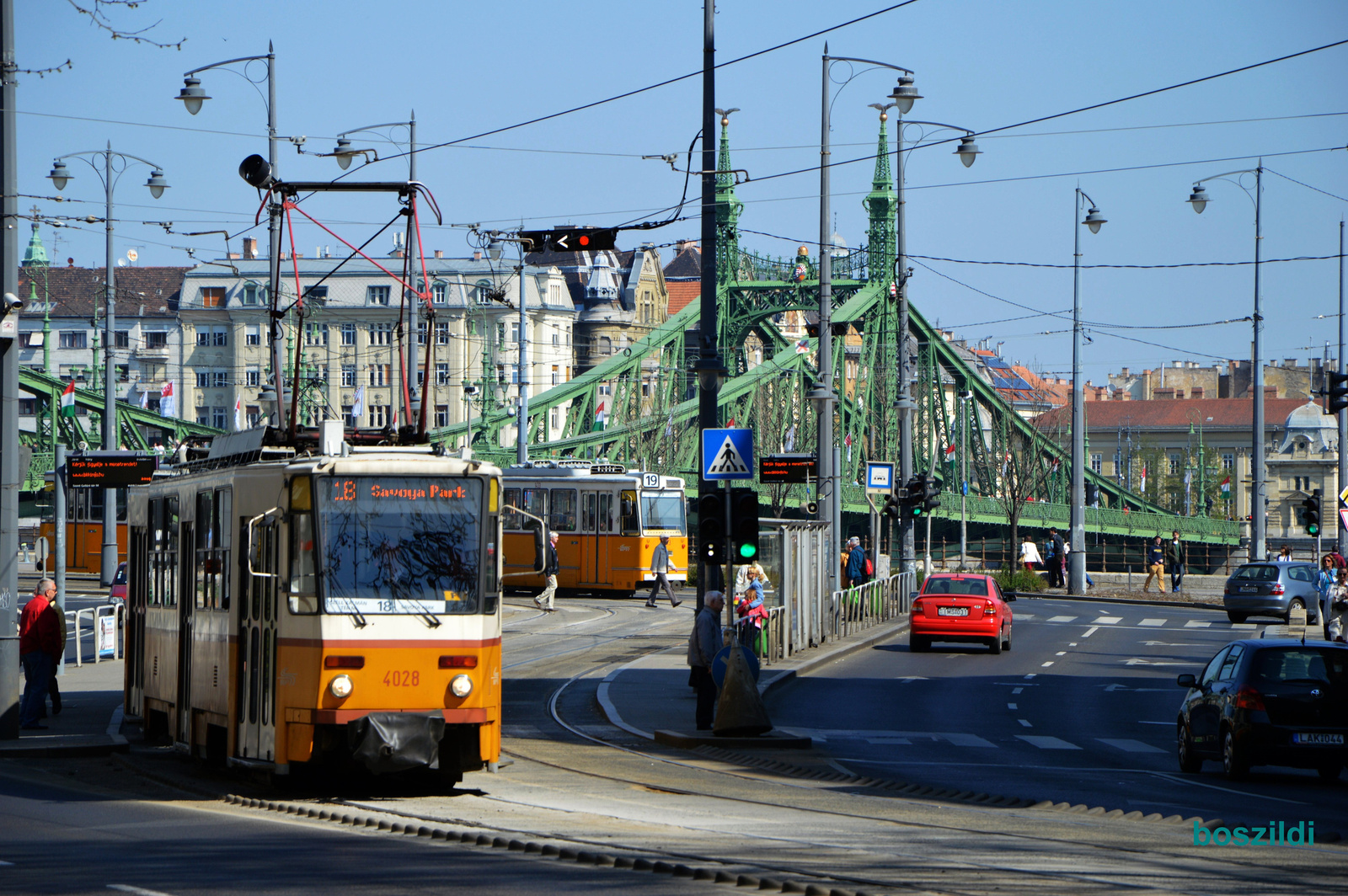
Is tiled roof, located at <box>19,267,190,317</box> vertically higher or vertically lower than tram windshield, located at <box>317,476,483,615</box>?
higher

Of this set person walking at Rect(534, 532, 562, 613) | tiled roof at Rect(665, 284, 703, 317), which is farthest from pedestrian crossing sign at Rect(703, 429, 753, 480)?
tiled roof at Rect(665, 284, 703, 317)

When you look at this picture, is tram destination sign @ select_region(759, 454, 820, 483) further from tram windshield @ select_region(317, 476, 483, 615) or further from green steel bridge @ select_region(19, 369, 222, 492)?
green steel bridge @ select_region(19, 369, 222, 492)

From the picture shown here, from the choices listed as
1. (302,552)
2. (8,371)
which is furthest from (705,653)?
(8,371)

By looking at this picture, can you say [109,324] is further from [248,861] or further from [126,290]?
[126,290]

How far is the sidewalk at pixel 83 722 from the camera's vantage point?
16.8 m

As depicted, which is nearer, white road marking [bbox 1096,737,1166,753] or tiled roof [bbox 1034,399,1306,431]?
white road marking [bbox 1096,737,1166,753]

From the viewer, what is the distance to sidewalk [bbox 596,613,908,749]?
703 inches

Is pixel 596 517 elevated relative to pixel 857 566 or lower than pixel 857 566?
elevated

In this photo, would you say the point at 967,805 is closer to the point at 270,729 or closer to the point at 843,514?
the point at 270,729

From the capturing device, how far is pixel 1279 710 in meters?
15.7

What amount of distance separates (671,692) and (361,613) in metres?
10.7

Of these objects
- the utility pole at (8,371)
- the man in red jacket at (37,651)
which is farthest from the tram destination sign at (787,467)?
the utility pole at (8,371)

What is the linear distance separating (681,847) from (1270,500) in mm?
131693

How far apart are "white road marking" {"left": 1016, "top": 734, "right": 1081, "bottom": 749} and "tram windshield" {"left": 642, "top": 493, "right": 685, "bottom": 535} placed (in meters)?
23.7
